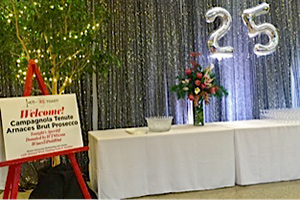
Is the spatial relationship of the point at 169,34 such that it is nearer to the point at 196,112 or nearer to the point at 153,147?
the point at 196,112

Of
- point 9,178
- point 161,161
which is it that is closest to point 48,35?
point 9,178

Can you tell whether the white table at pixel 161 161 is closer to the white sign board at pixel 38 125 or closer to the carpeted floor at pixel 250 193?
the carpeted floor at pixel 250 193

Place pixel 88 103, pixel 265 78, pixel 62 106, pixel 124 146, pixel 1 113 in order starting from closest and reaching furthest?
pixel 1 113
pixel 62 106
pixel 124 146
pixel 88 103
pixel 265 78

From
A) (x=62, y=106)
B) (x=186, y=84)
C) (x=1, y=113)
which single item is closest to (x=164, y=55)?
(x=186, y=84)

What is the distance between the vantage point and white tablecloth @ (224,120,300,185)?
3135mm

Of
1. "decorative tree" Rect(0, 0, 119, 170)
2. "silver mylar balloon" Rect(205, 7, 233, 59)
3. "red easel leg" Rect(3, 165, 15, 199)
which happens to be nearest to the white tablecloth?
"silver mylar balloon" Rect(205, 7, 233, 59)

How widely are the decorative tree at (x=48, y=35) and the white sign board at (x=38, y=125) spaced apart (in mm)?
846

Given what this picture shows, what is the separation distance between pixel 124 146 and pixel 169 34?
1.78 m

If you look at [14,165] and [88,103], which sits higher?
[88,103]

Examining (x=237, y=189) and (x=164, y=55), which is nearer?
(x=237, y=189)

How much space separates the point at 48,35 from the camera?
2.78 metres

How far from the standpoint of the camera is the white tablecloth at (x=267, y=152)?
3.13 meters

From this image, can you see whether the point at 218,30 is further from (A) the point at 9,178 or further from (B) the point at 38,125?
(A) the point at 9,178

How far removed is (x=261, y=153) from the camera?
3164 mm
